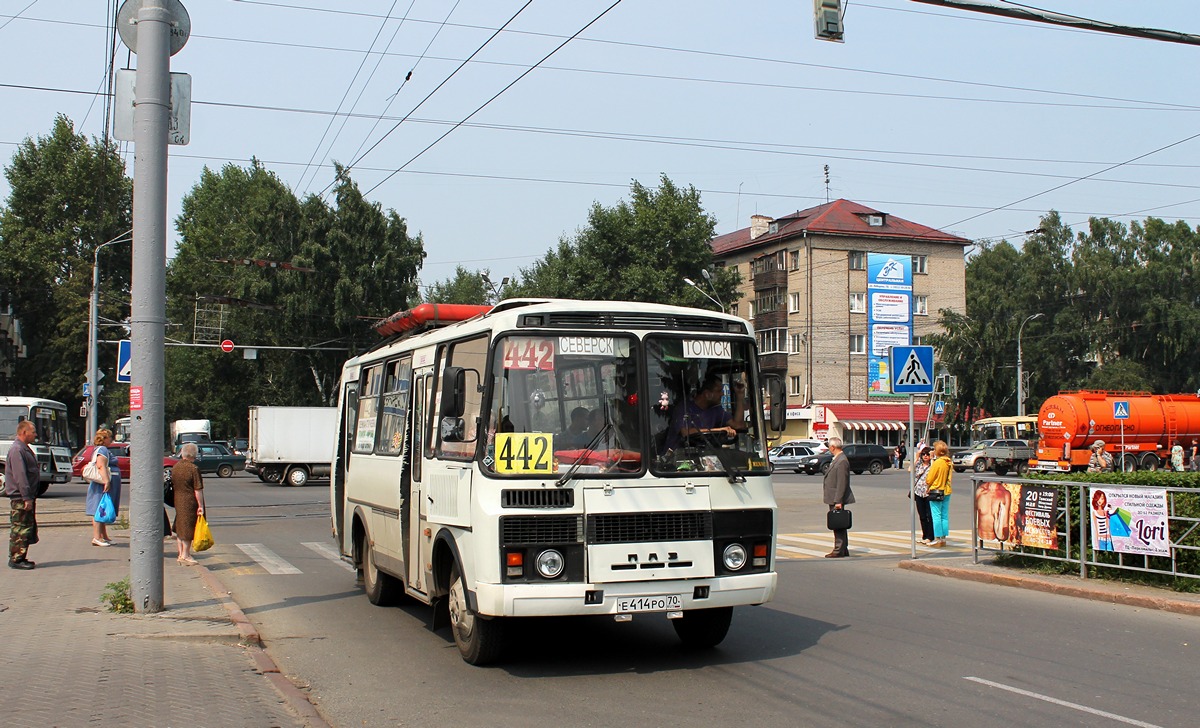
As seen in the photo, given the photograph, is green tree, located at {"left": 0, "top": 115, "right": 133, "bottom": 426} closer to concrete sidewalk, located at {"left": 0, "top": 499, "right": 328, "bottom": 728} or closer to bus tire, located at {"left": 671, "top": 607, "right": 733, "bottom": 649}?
concrete sidewalk, located at {"left": 0, "top": 499, "right": 328, "bottom": 728}

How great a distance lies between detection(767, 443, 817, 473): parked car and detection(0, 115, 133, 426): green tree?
40823 mm

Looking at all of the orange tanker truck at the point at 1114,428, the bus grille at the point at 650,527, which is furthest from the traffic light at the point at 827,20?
the orange tanker truck at the point at 1114,428

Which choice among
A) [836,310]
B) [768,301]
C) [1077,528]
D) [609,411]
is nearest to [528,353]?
[609,411]

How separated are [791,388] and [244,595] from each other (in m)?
64.4

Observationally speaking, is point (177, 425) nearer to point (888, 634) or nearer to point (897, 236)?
point (897, 236)

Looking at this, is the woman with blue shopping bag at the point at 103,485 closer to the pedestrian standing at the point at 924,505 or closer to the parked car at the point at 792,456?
the pedestrian standing at the point at 924,505

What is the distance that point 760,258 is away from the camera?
7588cm

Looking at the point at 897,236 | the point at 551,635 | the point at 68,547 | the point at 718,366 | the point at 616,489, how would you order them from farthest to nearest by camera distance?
the point at 897,236, the point at 68,547, the point at 551,635, the point at 718,366, the point at 616,489

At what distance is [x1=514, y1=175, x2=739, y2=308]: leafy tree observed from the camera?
197 feet

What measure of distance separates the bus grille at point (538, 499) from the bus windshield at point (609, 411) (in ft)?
0.42

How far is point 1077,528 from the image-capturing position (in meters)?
12.5

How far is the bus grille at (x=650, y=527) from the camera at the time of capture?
296 inches

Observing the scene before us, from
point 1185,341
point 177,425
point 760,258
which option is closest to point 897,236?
point 760,258

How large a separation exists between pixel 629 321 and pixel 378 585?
4670 millimetres
